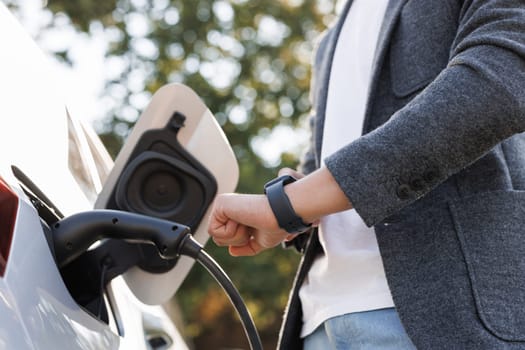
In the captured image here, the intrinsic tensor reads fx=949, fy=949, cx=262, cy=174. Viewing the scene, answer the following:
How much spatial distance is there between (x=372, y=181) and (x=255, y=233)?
283mm

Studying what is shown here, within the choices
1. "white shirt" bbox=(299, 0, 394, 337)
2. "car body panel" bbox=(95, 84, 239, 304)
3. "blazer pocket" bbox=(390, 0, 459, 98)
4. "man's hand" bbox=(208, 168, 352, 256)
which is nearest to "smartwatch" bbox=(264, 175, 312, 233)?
"man's hand" bbox=(208, 168, 352, 256)

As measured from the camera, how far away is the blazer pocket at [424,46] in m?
1.75

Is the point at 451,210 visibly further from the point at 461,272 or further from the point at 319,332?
the point at 319,332

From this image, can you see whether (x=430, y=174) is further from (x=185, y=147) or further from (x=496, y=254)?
(x=185, y=147)

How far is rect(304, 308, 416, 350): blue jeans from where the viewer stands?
1673 mm

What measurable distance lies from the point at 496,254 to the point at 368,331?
27 cm

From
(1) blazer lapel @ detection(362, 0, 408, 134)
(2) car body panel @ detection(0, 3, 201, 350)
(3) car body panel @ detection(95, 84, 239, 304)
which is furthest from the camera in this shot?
(3) car body panel @ detection(95, 84, 239, 304)

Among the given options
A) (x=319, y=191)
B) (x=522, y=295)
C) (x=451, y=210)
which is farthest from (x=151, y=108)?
(x=522, y=295)

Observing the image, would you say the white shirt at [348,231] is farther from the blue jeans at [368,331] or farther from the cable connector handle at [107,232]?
the cable connector handle at [107,232]

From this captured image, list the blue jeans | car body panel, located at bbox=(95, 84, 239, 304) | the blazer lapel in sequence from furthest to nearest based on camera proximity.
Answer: car body panel, located at bbox=(95, 84, 239, 304) → the blazer lapel → the blue jeans

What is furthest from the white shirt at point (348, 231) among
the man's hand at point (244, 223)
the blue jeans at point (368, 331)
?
the man's hand at point (244, 223)

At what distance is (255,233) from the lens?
1.74m

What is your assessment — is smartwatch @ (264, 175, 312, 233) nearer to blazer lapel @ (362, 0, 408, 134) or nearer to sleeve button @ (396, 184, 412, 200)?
sleeve button @ (396, 184, 412, 200)

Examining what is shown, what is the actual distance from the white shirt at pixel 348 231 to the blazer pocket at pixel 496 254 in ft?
0.60
